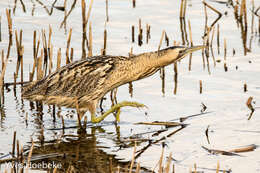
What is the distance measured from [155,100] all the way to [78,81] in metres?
1.12

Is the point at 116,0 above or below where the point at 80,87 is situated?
above

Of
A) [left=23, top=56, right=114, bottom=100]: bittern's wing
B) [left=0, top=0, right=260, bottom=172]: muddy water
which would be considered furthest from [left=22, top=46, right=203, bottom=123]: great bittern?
[left=0, top=0, right=260, bottom=172]: muddy water

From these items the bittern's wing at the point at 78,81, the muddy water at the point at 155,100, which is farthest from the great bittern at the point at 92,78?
the muddy water at the point at 155,100

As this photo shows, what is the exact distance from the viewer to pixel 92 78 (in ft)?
18.0

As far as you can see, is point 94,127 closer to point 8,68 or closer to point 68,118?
point 68,118

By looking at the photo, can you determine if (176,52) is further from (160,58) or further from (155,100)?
(155,100)

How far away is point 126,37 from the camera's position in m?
8.56

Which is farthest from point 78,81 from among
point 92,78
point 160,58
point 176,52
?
point 176,52

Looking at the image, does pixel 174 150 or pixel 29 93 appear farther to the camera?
pixel 29 93

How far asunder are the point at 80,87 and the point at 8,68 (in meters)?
1.72

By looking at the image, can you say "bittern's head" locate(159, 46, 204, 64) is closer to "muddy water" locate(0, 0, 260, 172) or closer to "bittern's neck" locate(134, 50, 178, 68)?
"bittern's neck" locate(134, 50, 178, 68)

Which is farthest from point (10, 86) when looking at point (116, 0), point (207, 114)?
point (116, 0)

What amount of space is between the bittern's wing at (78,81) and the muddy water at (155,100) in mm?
294

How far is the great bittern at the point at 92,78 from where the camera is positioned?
5.50 m
